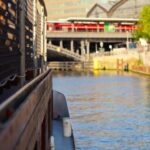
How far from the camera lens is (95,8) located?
180 metres

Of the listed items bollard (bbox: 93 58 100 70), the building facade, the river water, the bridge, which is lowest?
the river water

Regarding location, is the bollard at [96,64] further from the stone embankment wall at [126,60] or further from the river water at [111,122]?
the river water at [111,122]

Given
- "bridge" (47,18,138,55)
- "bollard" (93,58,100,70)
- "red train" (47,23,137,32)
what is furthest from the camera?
"red train" (47,23,137,32)

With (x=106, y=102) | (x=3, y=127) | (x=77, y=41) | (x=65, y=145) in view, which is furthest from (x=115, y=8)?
(x=3, y=127)

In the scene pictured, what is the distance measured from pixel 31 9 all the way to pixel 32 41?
91cm

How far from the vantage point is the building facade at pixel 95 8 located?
16138 cm

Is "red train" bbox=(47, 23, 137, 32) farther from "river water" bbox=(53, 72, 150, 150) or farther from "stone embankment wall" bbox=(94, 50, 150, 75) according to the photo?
"river water" bbox=(53, 72, 150, 150)

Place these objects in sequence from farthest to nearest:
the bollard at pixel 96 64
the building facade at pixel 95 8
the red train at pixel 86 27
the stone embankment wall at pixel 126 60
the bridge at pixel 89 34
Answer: the building facade at pixel 95 8, the red train at pixel 86 27, the bridge at pixel 89 34, the bollard at pixel 96 64, the stone embankment wall at pixel 126 60

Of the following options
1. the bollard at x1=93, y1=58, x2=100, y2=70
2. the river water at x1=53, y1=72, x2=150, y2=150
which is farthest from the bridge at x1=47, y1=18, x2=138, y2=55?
the river water at x1=53, y1=72, x2=150, y2=150

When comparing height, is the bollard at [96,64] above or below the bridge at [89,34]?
below

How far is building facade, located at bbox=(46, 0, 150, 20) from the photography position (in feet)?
529

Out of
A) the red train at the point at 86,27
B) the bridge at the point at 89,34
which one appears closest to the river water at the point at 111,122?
the bridge at the point at 89,34

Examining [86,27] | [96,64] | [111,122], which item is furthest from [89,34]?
[111,122]

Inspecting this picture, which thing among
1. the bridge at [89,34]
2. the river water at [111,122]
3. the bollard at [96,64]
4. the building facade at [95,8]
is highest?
the building facade at [95,8]
